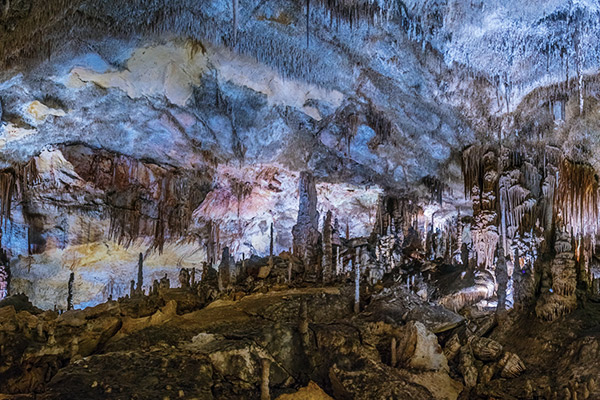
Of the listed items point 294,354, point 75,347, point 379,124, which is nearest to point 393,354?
point 294,354

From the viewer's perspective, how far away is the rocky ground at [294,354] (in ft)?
19.2

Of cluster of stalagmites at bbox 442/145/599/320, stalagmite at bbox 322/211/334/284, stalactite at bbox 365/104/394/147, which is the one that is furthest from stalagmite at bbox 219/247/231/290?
cluster of stalagmites at bbox 442/145/599/320

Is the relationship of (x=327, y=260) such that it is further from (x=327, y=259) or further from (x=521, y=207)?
(x=521, y=207)

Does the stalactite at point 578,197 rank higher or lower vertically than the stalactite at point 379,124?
lower

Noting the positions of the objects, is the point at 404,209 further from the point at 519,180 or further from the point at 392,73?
the point at 392,73

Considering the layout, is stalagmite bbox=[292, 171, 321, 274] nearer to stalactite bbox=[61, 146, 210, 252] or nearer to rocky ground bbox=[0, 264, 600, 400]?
stalactite bbox=[61, 146, 210, 252]

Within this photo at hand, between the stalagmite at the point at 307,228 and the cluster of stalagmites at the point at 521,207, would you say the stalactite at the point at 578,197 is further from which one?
the stalagmite at the point at 307,228

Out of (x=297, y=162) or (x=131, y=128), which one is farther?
(x=297, y=162)

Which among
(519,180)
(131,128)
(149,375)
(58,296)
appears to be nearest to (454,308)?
(519,180)

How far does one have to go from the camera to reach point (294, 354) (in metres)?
7.17

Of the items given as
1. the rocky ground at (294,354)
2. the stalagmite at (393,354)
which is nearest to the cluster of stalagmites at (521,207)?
the rocky ground at (294,354)

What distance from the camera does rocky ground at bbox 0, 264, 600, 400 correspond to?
5848mm

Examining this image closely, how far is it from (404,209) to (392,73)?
8410mm

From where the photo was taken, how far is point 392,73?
980 centimetres
